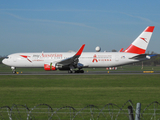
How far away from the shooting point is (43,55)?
47.0 metres

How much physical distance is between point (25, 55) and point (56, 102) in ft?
111

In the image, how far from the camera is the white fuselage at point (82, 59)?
44.9 m

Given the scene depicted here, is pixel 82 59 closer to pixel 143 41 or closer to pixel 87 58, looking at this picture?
pixel 87 58

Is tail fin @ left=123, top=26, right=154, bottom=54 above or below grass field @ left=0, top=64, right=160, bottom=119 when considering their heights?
above

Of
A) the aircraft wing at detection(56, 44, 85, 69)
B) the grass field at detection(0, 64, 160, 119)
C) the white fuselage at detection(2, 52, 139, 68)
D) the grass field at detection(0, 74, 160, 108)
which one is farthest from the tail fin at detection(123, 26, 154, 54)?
the grass field at detection(0, 74, 160, 108)

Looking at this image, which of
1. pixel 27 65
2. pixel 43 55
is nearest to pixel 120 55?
pixel 43 55

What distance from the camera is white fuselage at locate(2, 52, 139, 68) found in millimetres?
44903

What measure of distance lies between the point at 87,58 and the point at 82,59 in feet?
3.15

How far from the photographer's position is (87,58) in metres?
45.7

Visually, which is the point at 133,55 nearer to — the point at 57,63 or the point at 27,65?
the point at 57,63

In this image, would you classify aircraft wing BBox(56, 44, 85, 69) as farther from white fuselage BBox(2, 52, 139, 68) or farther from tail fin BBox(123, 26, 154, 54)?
tail fin BBox(123, 26, 154, 54)

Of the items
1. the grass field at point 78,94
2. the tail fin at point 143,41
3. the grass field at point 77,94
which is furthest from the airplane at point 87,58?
the grass field at point 78,94

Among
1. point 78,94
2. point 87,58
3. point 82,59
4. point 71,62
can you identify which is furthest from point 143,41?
point 78,94

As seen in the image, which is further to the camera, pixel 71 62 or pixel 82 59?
pixel 82 59
